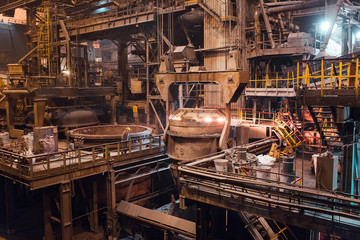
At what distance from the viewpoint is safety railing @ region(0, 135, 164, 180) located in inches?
493

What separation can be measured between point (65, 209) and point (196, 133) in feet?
20.0

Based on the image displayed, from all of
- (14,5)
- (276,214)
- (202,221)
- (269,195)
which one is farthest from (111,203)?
(14,5)

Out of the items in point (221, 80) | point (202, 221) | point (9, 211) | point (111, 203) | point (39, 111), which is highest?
point (221, 80)

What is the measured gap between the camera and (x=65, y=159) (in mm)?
12969

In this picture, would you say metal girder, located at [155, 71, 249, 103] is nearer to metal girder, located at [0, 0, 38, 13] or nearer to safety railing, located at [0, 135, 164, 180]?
safety railing, located at [0, 135, 164, 180]

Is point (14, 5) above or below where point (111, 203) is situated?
above

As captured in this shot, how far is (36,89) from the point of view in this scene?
60.5 ft

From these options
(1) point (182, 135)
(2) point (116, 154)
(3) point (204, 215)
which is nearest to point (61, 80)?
(2) point (116, 154)

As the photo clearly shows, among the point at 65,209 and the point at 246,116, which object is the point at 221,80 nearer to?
the point at 246,116

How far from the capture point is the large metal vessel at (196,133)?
13.6 metres

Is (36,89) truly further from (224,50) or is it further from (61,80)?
(224,50)

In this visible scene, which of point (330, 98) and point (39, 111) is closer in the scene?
A: point (330, 98)

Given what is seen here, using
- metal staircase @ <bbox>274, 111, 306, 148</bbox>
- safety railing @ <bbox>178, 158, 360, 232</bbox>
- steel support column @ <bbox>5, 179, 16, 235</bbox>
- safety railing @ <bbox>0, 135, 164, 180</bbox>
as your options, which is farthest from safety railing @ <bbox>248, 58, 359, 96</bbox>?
steel support column @ <bbox>5, 179, 16, 235</bbox>

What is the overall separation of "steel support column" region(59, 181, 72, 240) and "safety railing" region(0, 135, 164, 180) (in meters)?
0.63
